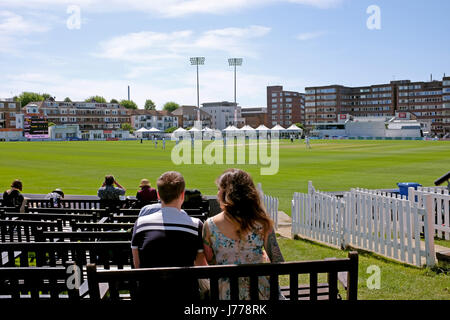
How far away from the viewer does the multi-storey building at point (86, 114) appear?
486 feet

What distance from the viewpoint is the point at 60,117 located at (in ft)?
491

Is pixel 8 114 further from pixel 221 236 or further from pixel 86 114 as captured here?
pixel 221 236

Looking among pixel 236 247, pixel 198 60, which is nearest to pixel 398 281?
pixel 236 247

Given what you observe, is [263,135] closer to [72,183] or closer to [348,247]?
[72,183]

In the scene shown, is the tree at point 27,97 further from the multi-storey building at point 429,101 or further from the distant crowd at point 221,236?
the distant crowd at point 221,236

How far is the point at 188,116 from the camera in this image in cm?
19025

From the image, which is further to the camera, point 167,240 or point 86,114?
point 86,114

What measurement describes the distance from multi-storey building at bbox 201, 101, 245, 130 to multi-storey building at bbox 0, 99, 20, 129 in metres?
80.8

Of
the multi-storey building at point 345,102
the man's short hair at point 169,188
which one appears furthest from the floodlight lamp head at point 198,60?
the man's short hair at point 169,188

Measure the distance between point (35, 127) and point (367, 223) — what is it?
131760 millimetres
